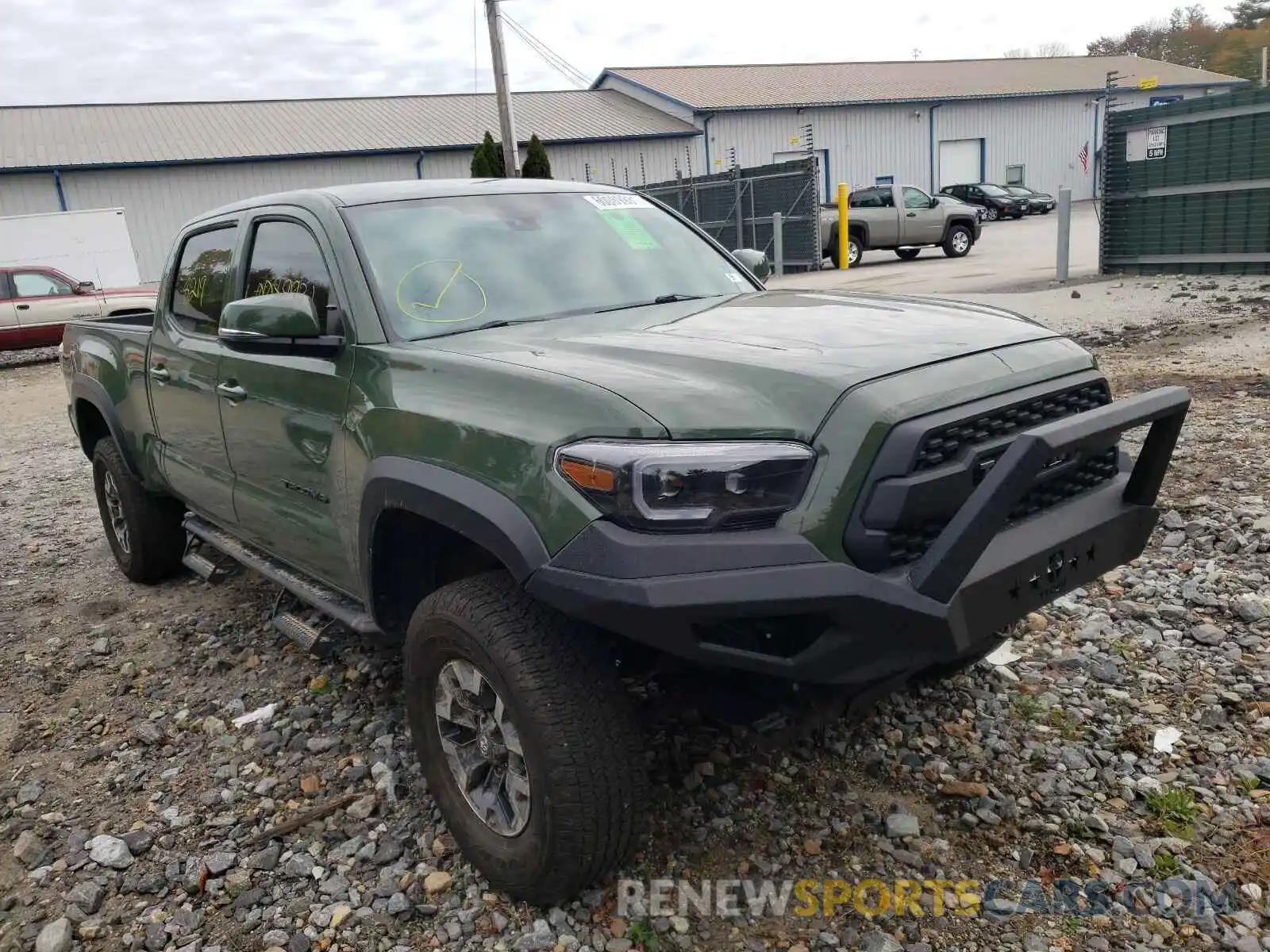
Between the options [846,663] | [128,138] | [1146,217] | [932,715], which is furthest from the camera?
[128,138]

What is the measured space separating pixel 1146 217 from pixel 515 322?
1349 centimetres

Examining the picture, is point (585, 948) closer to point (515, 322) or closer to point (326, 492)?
point (326, 492)

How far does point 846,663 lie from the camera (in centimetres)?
213

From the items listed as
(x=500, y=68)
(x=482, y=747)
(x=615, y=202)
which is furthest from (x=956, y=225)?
(x=482, y=747)

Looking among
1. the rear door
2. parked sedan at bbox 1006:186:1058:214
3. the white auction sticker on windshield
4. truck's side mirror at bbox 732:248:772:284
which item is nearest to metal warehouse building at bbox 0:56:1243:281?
parked sedan at bbox 1006:186:1058:214

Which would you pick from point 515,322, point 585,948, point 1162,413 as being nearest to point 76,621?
point 515,322

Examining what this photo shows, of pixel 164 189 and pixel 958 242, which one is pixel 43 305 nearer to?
pixel 164 189

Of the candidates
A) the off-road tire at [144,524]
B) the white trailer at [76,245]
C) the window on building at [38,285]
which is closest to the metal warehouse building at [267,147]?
the white trailer at [76,245]

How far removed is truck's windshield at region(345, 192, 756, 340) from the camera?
3.16m

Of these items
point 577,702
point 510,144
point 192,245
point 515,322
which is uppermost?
point 510,144

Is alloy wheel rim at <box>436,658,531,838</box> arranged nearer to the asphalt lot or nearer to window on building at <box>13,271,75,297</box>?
the asphalt lot

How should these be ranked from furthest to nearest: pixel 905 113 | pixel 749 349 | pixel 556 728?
pixel 905 113
pixel 749 349
pixel 556 728

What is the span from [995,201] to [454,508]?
120 ft

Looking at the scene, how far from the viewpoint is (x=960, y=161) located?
42.2 metres
